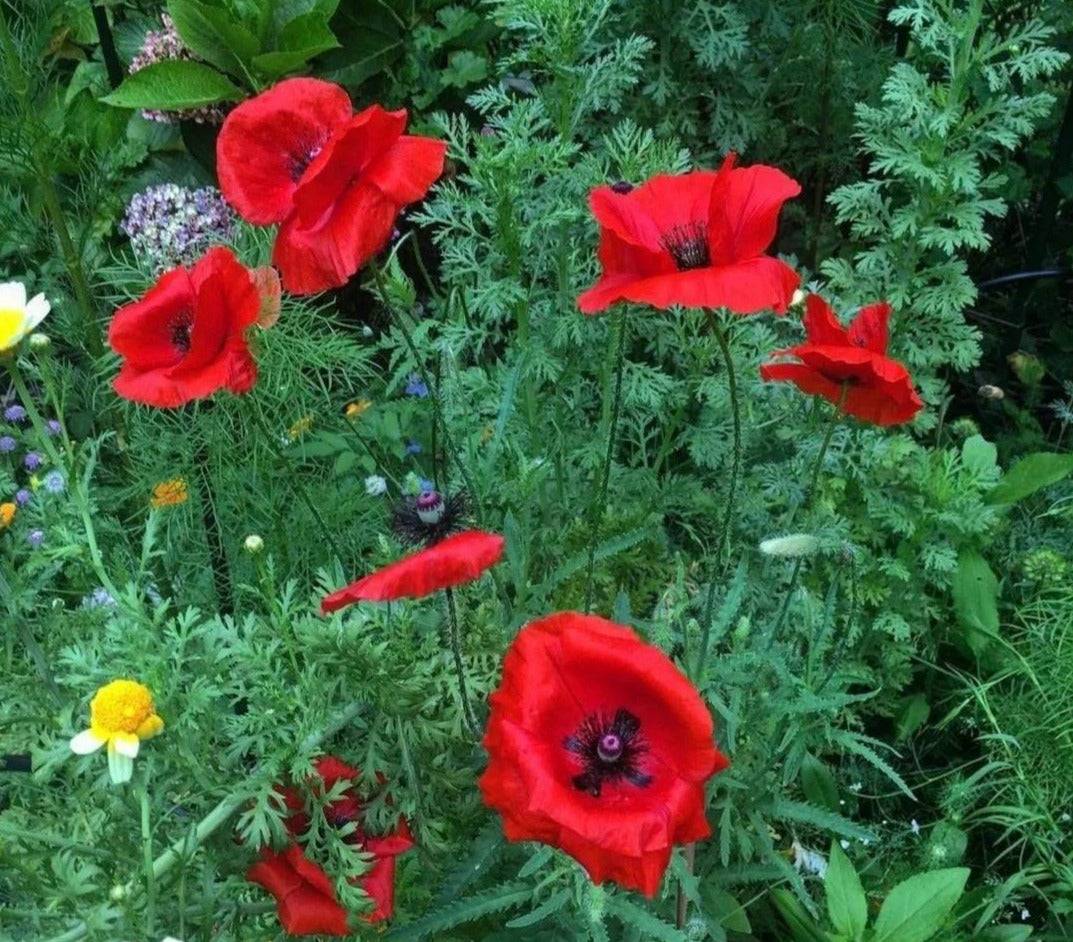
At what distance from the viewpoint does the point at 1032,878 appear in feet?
5.36

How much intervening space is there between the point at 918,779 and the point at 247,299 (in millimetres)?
1403

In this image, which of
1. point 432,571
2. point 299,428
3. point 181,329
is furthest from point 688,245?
point 299,428

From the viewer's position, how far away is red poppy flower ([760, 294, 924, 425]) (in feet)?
3.75

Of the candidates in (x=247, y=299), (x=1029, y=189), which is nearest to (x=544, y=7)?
(x=247, y=299)

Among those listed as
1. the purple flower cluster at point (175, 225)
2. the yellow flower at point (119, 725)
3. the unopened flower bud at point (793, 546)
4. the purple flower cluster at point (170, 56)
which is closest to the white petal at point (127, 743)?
the yellow flower at point (119, 725)

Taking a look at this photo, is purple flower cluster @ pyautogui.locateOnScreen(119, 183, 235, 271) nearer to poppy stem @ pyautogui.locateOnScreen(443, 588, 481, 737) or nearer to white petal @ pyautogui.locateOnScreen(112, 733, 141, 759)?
poppy stem @ pyautogui.locateOnScreen(443, 588, 481, 737)

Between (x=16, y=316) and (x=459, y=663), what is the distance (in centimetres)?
53

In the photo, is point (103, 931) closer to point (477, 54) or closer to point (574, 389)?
point (574, 389)

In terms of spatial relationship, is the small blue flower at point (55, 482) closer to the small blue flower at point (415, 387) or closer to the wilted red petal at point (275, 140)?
the small blue flower at point (415, 387)

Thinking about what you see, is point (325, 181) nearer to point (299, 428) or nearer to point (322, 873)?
point (322, 873)

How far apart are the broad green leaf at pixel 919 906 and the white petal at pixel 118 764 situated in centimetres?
91

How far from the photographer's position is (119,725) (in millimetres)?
979

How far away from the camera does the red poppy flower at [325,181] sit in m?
1.05

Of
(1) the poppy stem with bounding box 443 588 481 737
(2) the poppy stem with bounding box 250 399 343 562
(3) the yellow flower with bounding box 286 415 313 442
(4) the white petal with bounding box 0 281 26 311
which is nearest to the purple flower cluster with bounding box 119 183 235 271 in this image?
(3) the yellow flower with bounding box 286 415 313 442
